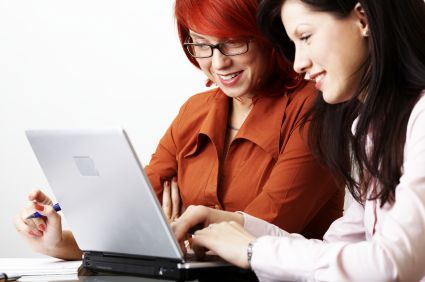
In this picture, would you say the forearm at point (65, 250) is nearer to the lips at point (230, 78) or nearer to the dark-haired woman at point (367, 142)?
the dark-haired woman at point (367, 142)

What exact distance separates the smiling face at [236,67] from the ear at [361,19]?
57 cm

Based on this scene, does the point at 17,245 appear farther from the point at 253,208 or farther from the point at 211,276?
the point at 211,276

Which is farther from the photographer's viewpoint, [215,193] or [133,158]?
[215,193]

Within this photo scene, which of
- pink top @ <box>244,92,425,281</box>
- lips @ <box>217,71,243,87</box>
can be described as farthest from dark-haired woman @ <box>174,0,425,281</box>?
lips @ <box>217,71,243,87</box>

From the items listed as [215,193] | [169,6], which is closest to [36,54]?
[169,6]

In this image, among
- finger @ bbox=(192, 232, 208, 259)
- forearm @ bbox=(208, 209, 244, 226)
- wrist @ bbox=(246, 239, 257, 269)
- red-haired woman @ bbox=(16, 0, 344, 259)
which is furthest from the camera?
red-haired woman @ bbox=(16, 0, 344, 259)

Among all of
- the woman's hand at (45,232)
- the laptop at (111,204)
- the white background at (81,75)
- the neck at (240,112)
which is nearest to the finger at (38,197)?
the woman's hand at (45,232)

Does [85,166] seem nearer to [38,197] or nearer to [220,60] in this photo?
[38,197]

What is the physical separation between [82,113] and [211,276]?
177 cm

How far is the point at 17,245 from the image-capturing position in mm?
3338

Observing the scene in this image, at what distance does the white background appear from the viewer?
9.97ft

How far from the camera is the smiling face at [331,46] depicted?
1.56m

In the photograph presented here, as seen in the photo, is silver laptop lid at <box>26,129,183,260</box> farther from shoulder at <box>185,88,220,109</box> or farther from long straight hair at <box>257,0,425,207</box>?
shoulder at <box>185,88,220,109</box>

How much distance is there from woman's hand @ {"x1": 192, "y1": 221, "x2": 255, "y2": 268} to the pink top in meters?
0.03
